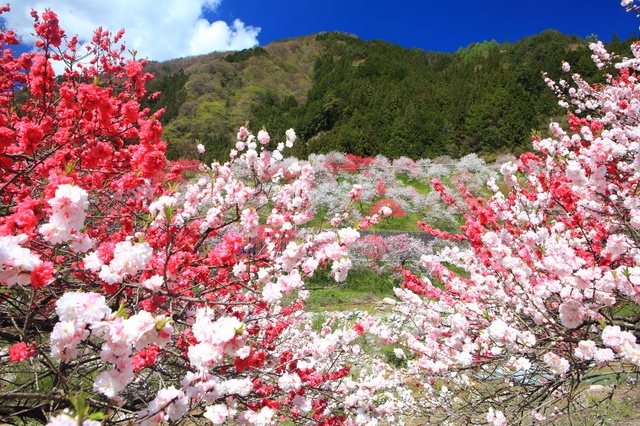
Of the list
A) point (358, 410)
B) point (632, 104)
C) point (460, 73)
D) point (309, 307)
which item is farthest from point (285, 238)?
point (460, 73)

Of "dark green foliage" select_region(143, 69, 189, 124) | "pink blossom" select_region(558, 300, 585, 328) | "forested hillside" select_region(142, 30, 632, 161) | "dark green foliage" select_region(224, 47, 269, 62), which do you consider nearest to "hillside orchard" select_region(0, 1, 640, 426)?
"pink blossom" select_region(558, 300, 585, 328)

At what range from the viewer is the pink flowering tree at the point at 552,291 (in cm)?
244

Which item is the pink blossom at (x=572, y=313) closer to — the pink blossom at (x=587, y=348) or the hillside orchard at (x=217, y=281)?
the hillside orchard at (x=217, y=281)

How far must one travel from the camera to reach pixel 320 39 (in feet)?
254

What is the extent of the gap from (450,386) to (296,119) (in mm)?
39750

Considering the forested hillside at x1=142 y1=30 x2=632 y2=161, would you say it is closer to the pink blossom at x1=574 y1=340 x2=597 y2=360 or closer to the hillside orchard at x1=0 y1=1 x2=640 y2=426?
the hillside orchard at x1=0 y1=1 x2=640 y2=426

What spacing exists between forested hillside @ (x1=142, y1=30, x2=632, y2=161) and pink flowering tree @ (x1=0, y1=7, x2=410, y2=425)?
26.5m

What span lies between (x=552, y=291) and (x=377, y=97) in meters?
39.3

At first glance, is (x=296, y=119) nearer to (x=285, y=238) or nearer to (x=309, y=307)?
(x=309, y=307)

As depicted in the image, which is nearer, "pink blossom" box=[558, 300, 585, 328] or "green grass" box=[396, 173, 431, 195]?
"pink blossom" box=[558, 300, 585, 328]

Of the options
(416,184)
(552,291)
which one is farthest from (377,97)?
(552,291)

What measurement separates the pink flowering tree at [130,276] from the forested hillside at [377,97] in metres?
26.5

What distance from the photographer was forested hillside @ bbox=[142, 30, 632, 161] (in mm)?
29969

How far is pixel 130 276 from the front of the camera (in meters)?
2.31
